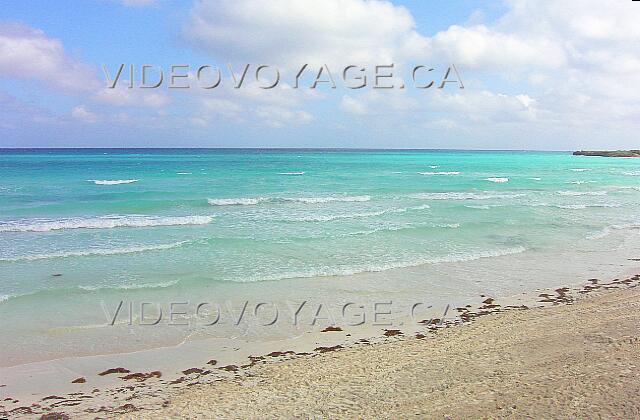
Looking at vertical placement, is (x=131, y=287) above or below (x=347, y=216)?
below

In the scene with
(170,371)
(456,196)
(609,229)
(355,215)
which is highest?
(456,196)

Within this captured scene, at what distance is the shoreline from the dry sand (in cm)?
20

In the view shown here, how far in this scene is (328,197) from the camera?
33250 millimetres

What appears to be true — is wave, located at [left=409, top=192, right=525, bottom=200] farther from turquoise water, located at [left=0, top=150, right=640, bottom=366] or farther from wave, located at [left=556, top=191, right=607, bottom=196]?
wave, located at [left=556, top=191, right=607, bottom=196]

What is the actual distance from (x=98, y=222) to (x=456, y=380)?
18999 millimetres

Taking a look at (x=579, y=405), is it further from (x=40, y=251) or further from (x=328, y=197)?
(x=328, y=197)

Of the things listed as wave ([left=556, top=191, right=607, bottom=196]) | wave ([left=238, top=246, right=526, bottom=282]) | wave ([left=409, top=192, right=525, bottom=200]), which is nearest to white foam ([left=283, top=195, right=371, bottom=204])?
wave ([left=409, top=192, right=525, bottom=200])

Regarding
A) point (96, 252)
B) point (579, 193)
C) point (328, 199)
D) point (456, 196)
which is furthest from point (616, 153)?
point (96, 252)

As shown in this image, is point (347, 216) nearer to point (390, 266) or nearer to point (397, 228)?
point (397, 228)

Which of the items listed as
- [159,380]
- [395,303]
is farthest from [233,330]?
[395,303]

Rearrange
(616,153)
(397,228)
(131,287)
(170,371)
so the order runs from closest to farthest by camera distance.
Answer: (170,371) < (131,287) < (397,228) < (616,153)

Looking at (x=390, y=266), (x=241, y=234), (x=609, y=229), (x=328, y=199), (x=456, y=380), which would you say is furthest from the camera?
(x=328, y=199)

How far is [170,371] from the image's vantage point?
819cm

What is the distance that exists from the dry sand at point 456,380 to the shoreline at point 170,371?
0.20 metres
